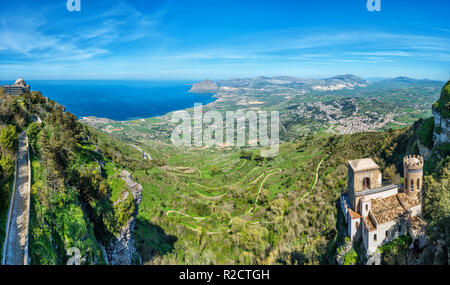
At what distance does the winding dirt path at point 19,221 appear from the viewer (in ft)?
26.0

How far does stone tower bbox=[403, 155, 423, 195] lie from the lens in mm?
14836

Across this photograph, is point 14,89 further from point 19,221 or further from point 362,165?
point 362,165

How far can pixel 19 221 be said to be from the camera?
9.23m

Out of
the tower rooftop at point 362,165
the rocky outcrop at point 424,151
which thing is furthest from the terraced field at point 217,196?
the tower rooftop at point 362,165

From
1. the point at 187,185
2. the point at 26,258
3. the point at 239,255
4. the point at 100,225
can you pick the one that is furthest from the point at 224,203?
the point at 26,258

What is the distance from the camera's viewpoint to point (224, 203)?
34469mm

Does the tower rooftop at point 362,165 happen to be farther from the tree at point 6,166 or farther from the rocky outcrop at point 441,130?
the tree at point 6,166

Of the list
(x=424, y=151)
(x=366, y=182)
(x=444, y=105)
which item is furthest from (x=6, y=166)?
(x=424, y=151)

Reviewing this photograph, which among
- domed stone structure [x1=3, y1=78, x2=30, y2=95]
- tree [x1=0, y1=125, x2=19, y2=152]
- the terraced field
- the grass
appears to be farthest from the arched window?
domed stone structure [x1=3, y1=78, x2=30, y2=95]

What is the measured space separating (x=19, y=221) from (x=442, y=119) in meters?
29.5
